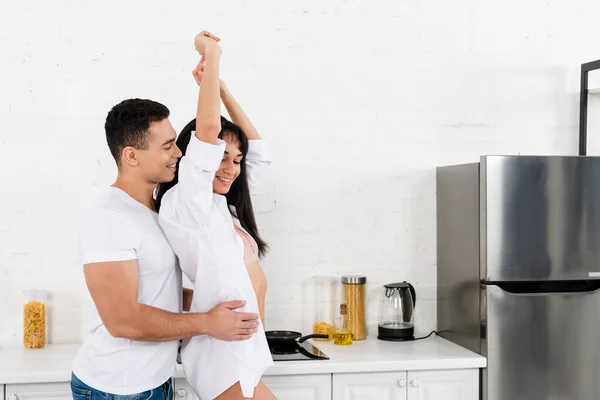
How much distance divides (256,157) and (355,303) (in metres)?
0.91

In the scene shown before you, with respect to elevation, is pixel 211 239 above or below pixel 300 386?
above

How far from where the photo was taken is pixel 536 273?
276cm

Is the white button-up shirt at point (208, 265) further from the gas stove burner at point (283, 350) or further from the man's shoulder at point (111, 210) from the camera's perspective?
the gas stove burner at point (283, 350)

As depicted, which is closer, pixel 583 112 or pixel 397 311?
pixel 397 311

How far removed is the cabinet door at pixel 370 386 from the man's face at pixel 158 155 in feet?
3.45

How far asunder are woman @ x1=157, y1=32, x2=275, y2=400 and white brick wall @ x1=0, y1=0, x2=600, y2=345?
2.67 feet

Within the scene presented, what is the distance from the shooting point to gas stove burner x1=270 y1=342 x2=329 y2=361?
8.69 ft

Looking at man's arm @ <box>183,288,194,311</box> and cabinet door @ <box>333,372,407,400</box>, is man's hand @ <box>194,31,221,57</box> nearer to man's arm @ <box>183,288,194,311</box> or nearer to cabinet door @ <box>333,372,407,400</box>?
man's arm @ <box>183,288,194,311</box>

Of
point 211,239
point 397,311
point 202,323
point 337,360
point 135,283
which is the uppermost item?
point 211,239

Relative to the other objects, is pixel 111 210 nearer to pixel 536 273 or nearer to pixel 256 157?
pixel 256 157

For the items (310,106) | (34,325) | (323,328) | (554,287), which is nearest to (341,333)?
(323,328)

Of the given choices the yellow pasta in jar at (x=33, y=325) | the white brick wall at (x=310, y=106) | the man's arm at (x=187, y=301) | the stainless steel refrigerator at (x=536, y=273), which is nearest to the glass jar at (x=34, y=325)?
the yellow pasta in jar at (x=33, y=325)

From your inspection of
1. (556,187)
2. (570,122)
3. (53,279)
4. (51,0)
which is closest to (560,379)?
(556,187)

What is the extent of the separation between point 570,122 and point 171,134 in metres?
2.08
